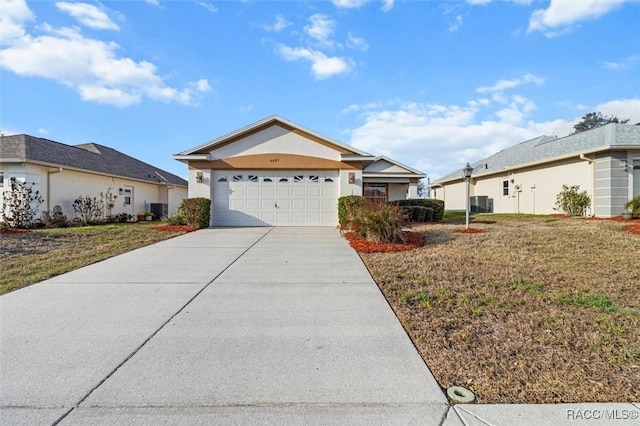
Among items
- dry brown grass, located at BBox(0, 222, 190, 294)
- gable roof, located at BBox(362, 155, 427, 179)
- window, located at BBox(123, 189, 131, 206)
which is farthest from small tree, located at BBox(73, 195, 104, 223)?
gable roof, located at BBox(362, 155, 427, 179)

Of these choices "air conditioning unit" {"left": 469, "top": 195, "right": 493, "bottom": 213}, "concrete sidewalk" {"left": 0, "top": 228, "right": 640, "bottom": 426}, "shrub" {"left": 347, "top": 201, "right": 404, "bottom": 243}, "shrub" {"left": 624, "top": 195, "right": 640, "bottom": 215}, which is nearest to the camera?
"concrete sidewalk" {"left": 0, "top": 228, "right": 640, "bottom": 426}

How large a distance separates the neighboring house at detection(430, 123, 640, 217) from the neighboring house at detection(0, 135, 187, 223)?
2246 centimetres

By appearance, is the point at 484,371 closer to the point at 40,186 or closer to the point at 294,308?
the point at 294,308

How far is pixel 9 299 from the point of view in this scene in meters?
4.71

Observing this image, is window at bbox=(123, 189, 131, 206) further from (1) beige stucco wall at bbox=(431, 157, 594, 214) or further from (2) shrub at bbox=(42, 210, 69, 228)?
(1) beige stucco wall at bbox=(431, 157, 594, 214)

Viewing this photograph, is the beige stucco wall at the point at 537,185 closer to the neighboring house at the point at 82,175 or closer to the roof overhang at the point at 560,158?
the roof overhang at the point at 560,158

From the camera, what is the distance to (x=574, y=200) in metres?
14.2

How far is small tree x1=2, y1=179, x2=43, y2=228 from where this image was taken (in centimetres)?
1306

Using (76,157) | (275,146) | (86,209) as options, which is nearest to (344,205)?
(275,146)

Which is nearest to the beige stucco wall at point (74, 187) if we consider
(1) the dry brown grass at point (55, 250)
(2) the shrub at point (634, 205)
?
(1) the dry brown grass at point (55, 250)

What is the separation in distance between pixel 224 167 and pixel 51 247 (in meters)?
6.55

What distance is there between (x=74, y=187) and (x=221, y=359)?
17.4 m

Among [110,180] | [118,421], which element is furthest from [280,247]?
[110,180]

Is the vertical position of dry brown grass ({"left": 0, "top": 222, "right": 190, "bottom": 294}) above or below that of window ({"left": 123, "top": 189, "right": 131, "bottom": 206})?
below
